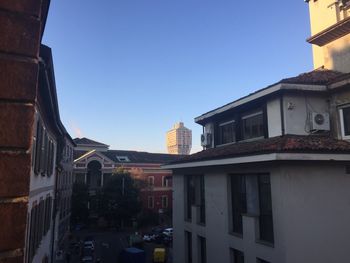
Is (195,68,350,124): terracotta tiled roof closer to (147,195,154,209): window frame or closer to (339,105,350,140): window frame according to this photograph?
(339,105,350,140): window frame

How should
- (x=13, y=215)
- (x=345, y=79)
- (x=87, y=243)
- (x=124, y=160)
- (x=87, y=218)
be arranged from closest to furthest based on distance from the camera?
1. (x=13, y=215)
2. (x=345, y=79)
3. (x=87, y=243)
4. (x=87, y=218)
5. (x=124, y=160)

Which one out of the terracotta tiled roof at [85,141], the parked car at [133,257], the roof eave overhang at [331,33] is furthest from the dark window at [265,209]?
the terracotta tiled roof at [85,141]

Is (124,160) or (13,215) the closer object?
(13,215)

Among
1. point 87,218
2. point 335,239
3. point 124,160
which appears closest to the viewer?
point 335,239

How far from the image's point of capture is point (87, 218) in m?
53.7

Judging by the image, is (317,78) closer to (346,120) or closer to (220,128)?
(346,120)

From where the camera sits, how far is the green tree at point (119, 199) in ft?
163

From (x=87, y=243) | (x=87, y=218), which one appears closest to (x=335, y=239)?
(x=87, y=243)

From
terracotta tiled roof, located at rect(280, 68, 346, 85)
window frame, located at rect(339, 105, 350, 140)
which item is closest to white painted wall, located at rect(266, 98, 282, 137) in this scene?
terracotta tiled roof, located at rect(280, 68, 346, 85)

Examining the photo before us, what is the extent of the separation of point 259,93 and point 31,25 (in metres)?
Result: 15.9

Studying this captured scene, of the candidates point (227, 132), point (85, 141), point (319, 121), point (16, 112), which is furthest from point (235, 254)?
point (85, 141)

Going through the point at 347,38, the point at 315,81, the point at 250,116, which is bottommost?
Result: the point at 250,116

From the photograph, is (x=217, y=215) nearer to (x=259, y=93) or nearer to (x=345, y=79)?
(x=259, y=93)

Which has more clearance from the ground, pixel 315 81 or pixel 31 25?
pixel 315 81
